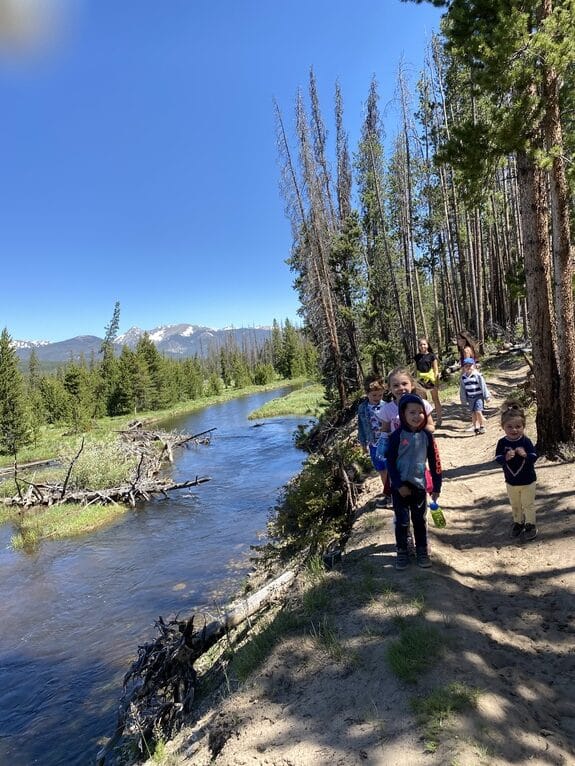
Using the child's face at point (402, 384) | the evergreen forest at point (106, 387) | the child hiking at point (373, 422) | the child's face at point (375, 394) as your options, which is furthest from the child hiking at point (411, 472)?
Answer: the evergreen forest at point (106, 387)

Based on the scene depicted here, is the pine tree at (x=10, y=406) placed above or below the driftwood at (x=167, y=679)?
above

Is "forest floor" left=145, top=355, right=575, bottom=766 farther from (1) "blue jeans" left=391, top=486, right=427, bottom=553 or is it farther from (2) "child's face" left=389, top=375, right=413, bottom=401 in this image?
(2) "child's face" left=389, top=375, right=413, bottom=401

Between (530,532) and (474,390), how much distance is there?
4.78 m

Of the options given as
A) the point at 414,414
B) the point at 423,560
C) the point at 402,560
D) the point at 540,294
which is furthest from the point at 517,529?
the point at 540,294

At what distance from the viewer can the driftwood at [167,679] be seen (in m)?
4.75

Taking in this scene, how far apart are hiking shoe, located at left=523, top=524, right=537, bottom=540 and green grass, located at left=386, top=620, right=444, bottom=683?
2.18 metres

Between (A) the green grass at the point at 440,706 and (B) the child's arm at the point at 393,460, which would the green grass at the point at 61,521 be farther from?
(A) the green grass at the point at 440,706

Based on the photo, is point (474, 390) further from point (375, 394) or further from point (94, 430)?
point (94, 430)

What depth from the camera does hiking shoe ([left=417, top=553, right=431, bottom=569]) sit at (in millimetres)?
4566

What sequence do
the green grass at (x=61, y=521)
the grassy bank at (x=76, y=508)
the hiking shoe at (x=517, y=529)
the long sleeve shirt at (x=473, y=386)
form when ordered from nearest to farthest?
the hiking shoe at (x=517, y=529)
the long sleeve shirt at (x=473, y=386)
the green grass at (x=61, y=521)
the grassy bank at (x=76, y=508)

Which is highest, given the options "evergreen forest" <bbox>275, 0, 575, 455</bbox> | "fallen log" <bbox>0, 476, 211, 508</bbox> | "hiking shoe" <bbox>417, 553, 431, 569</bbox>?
"evergreen forest" <bbox>275, 0, 575, 455</bbox>

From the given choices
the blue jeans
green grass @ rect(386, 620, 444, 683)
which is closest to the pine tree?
the blue jeans

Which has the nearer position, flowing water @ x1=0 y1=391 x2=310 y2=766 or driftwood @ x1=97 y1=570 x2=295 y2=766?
driftwood @ x1=97 y1=570 x2=295 y2=766

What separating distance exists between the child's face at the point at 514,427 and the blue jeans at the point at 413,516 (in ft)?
4.39
